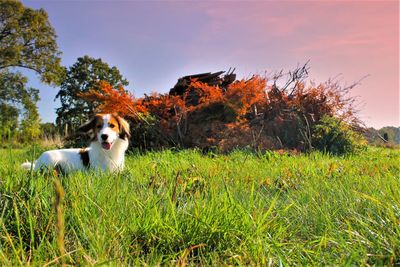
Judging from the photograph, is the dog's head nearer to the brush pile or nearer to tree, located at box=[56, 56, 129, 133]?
the brush pile

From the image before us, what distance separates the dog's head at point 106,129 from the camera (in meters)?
5.75

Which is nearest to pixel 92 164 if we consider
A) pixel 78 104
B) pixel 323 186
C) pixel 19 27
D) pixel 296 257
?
pixel 323 186

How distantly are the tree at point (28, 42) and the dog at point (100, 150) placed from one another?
27.5 m

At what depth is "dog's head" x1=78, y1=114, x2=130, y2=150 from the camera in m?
5.75

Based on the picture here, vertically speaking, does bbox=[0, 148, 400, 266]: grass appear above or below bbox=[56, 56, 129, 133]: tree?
below

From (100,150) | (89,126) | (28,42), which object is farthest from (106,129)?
(28,42)

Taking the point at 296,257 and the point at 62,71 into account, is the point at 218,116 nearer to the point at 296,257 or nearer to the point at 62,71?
the point at 296,257

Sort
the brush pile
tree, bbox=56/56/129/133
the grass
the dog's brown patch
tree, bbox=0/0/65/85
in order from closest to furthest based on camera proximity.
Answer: the grass → the dog's brown patch → the brush pile → tree, bbox=0/0/65/85 → tree, bbox=56/56/129/133

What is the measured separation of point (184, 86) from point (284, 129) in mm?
3309

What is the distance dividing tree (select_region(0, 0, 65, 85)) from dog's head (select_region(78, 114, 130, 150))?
90.5 feet

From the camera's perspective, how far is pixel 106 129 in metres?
5.81

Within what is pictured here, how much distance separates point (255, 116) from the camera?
11.4 m

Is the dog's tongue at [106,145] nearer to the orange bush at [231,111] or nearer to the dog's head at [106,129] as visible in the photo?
the dog's head at [106,129]

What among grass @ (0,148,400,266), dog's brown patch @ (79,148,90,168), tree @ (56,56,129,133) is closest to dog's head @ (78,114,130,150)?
dog's brown patch @ (79,148,90,168)
